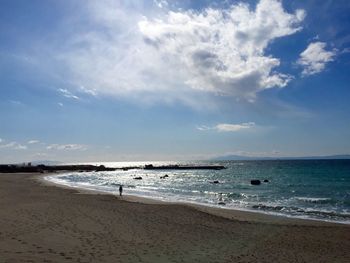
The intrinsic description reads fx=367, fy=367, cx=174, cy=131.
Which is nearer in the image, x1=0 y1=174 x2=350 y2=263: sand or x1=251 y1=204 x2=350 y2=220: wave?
x1=0 y1=174 x2=350 y2=263: sand

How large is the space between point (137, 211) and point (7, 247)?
1334cm

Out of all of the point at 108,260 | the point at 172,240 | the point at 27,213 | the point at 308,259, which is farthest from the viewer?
the point at 27,213

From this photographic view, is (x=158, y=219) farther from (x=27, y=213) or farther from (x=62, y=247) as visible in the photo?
(x=62, y=247)

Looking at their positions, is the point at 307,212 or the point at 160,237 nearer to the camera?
the point at 160,237

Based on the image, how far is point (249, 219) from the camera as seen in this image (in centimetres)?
2312

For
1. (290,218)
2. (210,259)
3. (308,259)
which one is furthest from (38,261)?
(290,218)

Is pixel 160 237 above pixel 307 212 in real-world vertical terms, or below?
above

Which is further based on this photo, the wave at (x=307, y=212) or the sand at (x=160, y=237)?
the wave at (x=307, y=212)

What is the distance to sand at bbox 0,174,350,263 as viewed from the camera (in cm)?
1256

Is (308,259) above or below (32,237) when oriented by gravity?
below

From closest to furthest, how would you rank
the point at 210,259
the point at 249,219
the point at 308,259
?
the point at 210,259
the point at 308,259
the point at 249,219

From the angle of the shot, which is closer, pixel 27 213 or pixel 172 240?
pixel 172 240

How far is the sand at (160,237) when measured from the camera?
12562 millimetres

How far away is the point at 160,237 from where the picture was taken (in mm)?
16188
